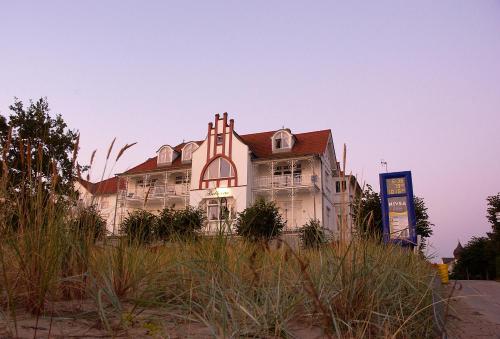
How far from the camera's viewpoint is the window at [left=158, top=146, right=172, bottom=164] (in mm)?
31109

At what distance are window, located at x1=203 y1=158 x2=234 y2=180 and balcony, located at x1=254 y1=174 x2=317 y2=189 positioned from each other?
201 centimetres

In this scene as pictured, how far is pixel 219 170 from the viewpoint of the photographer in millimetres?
27875

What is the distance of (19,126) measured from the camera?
62.8ft

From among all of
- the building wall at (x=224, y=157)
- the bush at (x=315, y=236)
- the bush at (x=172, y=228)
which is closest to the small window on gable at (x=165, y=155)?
the building wall at (x=224, y=157)

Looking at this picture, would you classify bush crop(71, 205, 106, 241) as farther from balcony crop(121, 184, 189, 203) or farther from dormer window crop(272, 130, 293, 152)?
balcony crop(121, 184, 189, 203)

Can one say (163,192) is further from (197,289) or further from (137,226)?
(197,289)

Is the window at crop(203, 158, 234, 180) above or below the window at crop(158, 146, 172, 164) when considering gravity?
below

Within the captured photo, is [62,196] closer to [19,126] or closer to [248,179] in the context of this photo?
[19,126]

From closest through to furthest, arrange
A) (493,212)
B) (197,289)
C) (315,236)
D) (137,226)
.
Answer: (197,289)
(315,236)
(137,226)
(493,212)

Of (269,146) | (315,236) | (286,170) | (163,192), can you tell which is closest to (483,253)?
(286,170)

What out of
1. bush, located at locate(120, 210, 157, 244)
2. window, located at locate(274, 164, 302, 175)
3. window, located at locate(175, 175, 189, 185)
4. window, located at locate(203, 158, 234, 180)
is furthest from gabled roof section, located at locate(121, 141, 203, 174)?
bush, located at locate(120, 210, 157, 244)

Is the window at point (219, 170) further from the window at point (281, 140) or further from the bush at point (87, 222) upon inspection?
the bush at point (87, 222)

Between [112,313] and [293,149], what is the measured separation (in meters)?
26.5

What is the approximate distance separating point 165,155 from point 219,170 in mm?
5742
